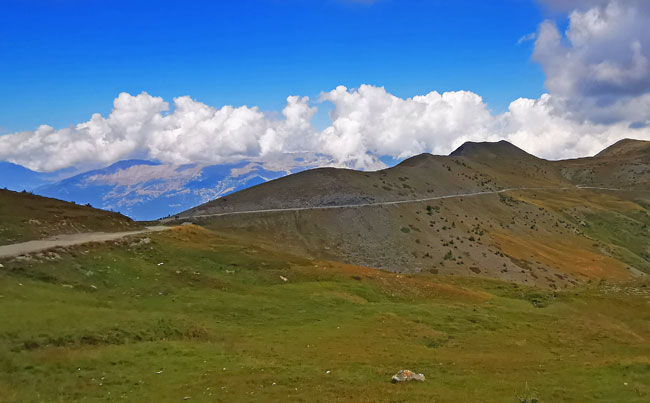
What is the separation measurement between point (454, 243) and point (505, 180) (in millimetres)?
103908

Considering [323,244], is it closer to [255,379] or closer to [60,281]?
[60,281]

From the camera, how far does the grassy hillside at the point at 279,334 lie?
20.5 m

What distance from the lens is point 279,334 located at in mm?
31734

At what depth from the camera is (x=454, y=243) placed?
93125 millimetres

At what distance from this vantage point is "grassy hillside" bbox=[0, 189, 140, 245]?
4744cm

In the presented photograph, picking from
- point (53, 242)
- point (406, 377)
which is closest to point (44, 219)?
point (53, 242)

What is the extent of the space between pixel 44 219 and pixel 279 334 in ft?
128

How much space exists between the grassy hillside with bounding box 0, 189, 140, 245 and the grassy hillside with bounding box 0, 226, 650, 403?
30.8 feet

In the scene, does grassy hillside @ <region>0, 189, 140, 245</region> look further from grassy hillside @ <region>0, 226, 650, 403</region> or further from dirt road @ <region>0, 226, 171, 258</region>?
grassy hillside @ <region>0, 226, 650, 403</region>

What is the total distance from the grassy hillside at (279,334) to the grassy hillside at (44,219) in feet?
30.8

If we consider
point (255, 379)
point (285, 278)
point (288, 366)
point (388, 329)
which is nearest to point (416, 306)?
point (388, 329)

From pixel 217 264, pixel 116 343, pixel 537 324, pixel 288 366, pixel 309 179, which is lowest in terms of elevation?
pixel 537 324

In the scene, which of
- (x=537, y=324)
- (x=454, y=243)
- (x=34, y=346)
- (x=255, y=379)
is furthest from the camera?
(x=454, y=243)

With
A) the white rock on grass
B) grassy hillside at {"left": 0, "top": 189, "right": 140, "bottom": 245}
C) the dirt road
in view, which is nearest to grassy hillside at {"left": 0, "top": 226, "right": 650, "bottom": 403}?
the white rock on grass
